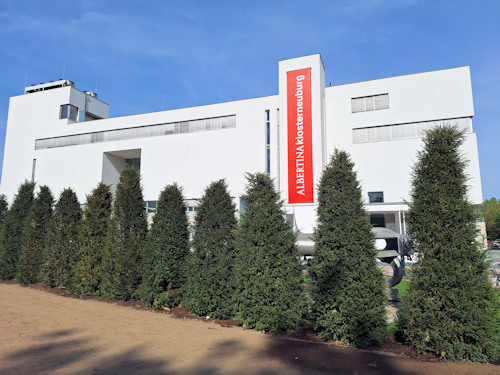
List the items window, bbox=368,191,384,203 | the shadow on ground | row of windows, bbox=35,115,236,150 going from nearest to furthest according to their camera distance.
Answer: the shadow on ground → window, bbox=368,191,384,203 → row of windows, bbox=35,115,236,150

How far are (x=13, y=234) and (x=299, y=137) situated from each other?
20747 mm

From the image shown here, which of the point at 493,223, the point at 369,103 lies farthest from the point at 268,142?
the point at 493,223

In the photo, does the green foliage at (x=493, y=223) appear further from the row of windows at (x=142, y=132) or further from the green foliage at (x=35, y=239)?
the green foliage at (x=35, y=239)

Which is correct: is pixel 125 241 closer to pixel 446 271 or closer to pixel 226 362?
pixel 226 362

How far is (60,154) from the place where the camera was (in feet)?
122

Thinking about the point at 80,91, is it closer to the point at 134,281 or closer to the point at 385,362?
the point at 134,281

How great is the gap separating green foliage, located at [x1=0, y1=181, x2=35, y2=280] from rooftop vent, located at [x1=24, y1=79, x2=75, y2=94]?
3110 cm

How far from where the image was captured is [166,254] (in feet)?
30.0

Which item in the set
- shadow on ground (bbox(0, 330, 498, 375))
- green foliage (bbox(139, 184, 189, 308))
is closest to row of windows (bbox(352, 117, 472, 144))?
green foliage (bbox(139, 184, 189, 308))

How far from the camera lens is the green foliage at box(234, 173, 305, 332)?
273 inches

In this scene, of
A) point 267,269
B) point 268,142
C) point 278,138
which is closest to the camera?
point 267,269

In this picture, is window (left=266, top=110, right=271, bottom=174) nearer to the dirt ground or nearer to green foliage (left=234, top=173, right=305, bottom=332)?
green foliage (left=234, top=173, right=305, bottom=332)

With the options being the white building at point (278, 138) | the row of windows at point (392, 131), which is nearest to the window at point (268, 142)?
the white building at point (278, 138)

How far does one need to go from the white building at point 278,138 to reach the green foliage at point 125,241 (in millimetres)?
13960
